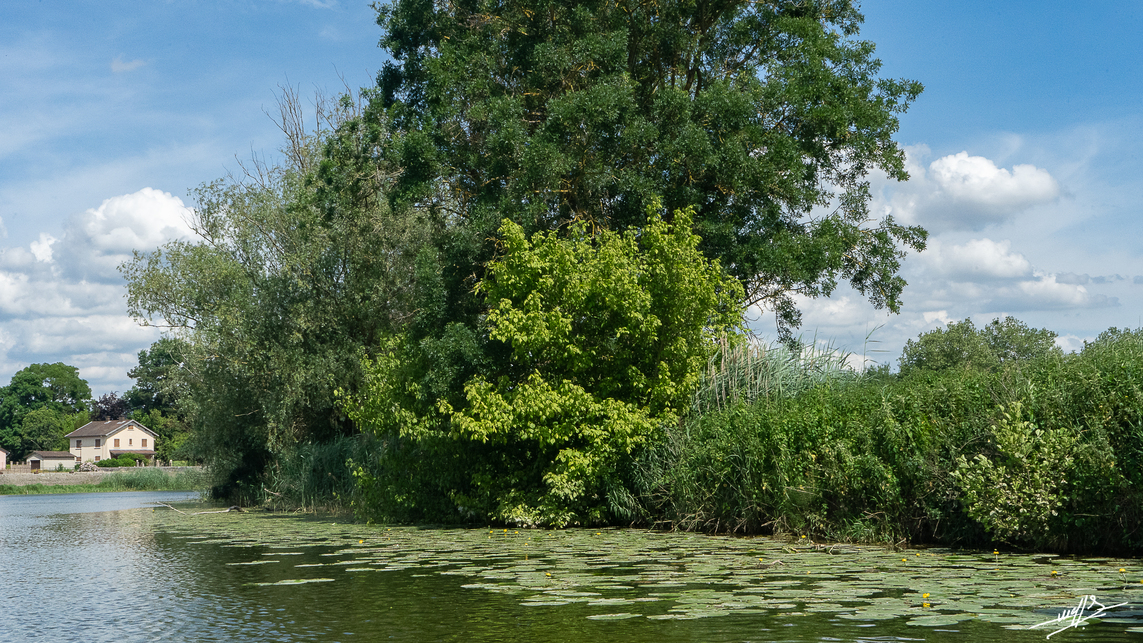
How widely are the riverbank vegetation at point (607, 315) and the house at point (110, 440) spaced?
89.0 metres

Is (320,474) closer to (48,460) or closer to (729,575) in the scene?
(729,575)

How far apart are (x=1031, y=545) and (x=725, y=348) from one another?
24.2 feet

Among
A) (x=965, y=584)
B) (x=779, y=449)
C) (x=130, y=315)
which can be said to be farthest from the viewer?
(x=130, y=315)

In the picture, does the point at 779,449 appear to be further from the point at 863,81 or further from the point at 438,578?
the point at 863,81

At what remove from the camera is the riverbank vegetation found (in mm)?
12781

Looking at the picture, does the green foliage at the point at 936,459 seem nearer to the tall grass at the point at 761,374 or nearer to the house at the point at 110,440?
the tall grass at the point at 761,374

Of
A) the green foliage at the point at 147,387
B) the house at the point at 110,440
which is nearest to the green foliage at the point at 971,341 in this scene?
the green foliage at the point at 147,387

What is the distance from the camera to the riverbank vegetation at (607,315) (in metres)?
12.8

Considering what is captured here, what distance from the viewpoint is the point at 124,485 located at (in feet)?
218

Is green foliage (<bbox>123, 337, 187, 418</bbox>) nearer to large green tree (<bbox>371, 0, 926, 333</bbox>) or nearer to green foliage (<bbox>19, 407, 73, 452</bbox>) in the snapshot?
green foliage (<bbox>19, 407, 73, 452</bbox>)

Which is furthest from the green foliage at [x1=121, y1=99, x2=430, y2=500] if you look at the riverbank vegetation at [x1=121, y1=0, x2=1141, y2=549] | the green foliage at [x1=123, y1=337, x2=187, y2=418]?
the green foliage at [x1=123, y1=337, x2=187, y2=418]

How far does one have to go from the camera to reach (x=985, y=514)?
11500 millimetres

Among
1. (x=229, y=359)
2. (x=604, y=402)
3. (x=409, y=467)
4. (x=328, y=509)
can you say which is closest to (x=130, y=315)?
(x=229, y=359)

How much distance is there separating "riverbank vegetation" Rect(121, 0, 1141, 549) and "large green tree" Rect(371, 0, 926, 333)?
0.28 ft
